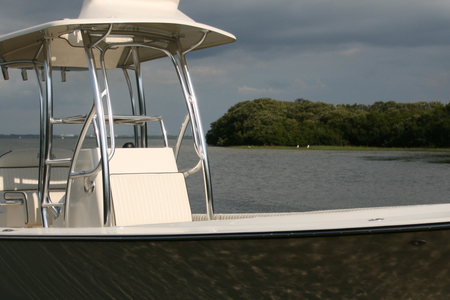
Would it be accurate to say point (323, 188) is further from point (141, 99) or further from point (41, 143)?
point (41, 143)

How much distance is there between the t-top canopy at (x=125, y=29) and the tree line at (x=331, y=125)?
38.5m

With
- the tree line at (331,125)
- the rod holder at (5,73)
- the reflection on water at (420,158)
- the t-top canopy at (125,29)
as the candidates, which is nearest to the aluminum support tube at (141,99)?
the t-top canopy at (125,29)

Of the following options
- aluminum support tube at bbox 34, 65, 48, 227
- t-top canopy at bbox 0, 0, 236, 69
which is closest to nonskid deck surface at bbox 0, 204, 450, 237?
aluminum support tube at bbox 34, 65, 48, 227

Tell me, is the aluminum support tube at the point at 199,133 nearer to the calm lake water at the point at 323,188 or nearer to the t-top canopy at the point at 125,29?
the t-top canopy at the point at 125,29

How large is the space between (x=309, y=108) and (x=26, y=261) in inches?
2062

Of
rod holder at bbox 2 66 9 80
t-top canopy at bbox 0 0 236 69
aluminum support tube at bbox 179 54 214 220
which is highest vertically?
t-top canopy at bbox 0 0 236 69

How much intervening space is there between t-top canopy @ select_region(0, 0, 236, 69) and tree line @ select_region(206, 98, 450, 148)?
38.5 m

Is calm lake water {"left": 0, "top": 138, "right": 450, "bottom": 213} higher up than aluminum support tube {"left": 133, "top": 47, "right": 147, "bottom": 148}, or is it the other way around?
aluminum support tube {"left": 133, "top": 47, "right": 147, "bottom": 148}

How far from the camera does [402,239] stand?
6.98 feet

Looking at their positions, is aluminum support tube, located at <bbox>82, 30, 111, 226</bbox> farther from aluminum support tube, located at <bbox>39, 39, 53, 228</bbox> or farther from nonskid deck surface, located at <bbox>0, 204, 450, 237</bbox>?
aluminum support tube, located at <bbox>39, 39, 53, 228</bbox>

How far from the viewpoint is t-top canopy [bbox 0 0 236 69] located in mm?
3115

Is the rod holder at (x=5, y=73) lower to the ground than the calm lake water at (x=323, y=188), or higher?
higher

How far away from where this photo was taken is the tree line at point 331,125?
39.8 meters

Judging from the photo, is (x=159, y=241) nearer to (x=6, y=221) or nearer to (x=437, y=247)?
(x=437, y=247)
